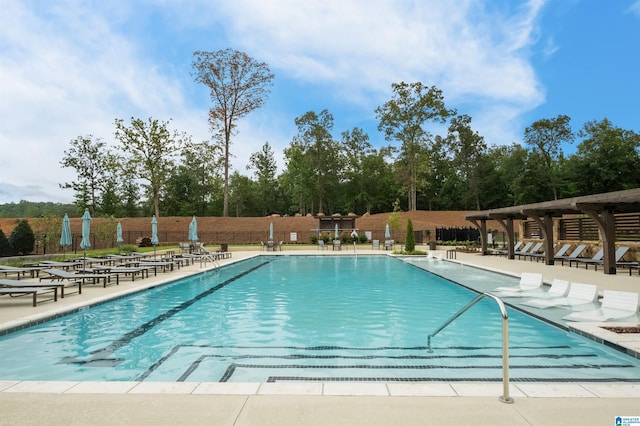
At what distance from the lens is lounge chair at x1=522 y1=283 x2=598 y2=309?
7.30 metres

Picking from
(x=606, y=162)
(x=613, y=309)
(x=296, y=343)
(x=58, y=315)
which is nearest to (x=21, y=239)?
(x=58, y=315)

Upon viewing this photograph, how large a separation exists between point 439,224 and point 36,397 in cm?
3816

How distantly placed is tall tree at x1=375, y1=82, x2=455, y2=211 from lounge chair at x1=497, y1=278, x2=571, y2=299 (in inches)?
1370

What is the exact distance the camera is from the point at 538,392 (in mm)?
3311

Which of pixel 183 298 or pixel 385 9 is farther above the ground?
pixel 385 9

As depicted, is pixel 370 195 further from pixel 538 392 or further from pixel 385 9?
pixel 538 392

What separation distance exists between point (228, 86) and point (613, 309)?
117ft

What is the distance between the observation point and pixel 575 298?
7594mm

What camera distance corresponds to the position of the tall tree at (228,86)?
3584 cm

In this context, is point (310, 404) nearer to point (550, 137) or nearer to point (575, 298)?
point (575, 298)

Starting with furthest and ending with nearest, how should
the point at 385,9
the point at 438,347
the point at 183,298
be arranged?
the point at 385,9 < the point at 183,298 < the point at 438,347

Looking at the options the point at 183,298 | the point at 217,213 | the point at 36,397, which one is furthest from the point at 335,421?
the point at 217,213

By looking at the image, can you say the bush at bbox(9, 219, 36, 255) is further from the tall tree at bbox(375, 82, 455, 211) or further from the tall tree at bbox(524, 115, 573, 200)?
the tall tree at bbox(524, 115, 573, 200)

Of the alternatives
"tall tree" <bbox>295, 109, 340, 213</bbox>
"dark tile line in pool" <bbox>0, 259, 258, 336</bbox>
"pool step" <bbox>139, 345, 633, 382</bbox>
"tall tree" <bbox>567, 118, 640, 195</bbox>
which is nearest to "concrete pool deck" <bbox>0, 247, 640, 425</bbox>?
"pool step" <bbox>139, 345, 633, 382</bbox>
